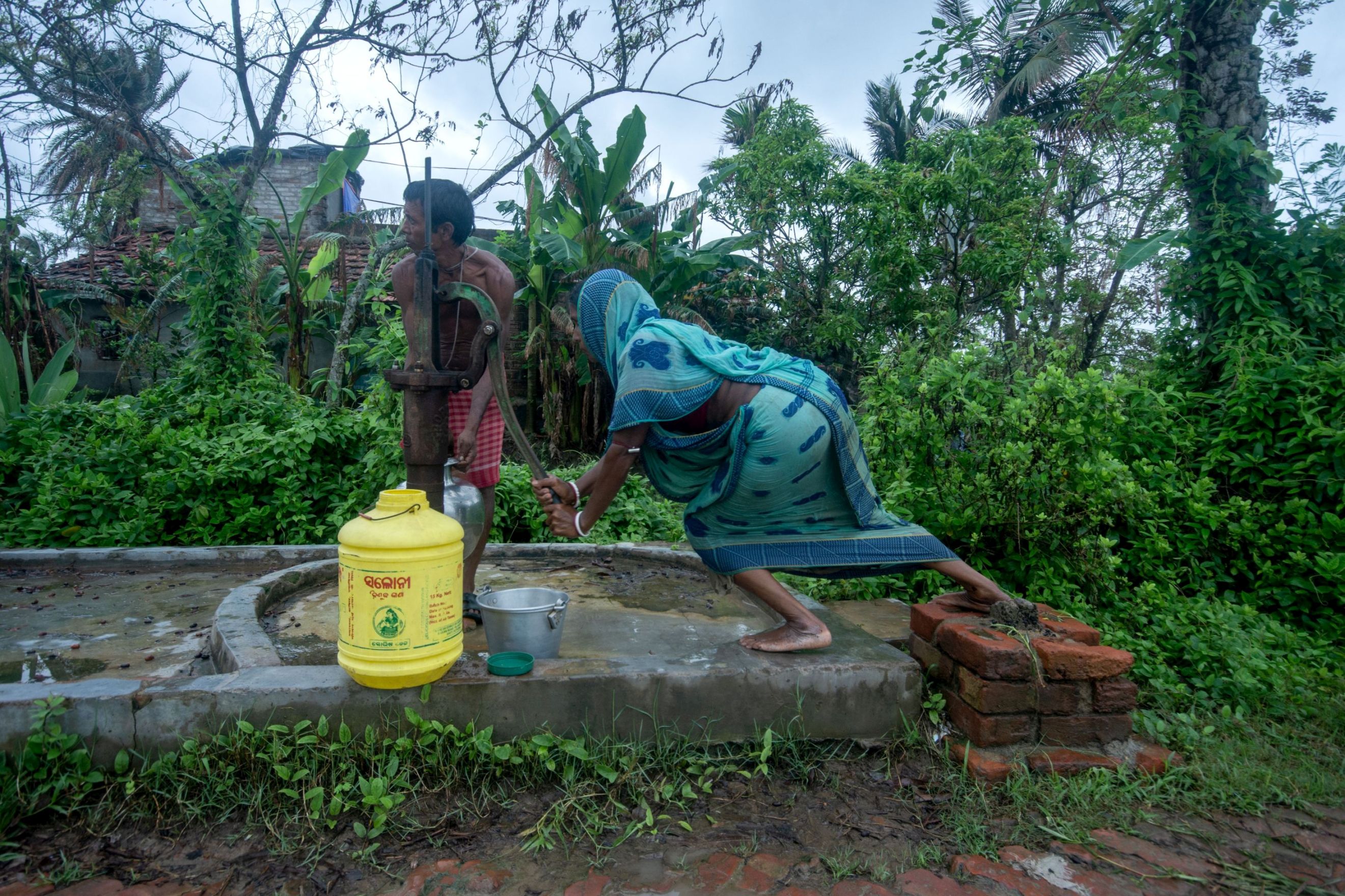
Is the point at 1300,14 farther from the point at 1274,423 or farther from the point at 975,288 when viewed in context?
the point at 1274,423


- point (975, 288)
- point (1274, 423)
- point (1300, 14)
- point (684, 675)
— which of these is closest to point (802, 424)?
point (684, 675)

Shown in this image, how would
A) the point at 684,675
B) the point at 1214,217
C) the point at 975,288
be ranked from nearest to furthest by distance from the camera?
1. the point at 684,675
2. the point at 1214,217
3. the point at 975,288

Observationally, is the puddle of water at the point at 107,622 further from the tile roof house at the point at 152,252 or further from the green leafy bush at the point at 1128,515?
the tile roof house at the point at 152,252

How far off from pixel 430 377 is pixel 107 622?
1998 mm

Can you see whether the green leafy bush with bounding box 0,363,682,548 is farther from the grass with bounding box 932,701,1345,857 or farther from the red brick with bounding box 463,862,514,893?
the red brick with bounding box 463,862,514,893

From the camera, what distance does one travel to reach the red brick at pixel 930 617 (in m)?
2.73

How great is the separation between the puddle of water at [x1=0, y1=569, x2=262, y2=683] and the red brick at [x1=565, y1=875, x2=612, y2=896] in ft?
5.04

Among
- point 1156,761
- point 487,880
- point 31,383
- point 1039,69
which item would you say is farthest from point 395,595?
point 1039,69

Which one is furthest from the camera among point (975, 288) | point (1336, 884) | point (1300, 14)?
point (1300, 14)

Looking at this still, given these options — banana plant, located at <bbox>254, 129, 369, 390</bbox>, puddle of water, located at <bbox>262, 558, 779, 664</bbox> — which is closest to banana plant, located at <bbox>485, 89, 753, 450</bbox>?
banana plant, located at <bbox>254, 129, 369, 390</bbox>

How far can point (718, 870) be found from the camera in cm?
193

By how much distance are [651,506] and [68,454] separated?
389 centimetres

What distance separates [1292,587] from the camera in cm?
377

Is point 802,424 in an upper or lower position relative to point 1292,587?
upper
